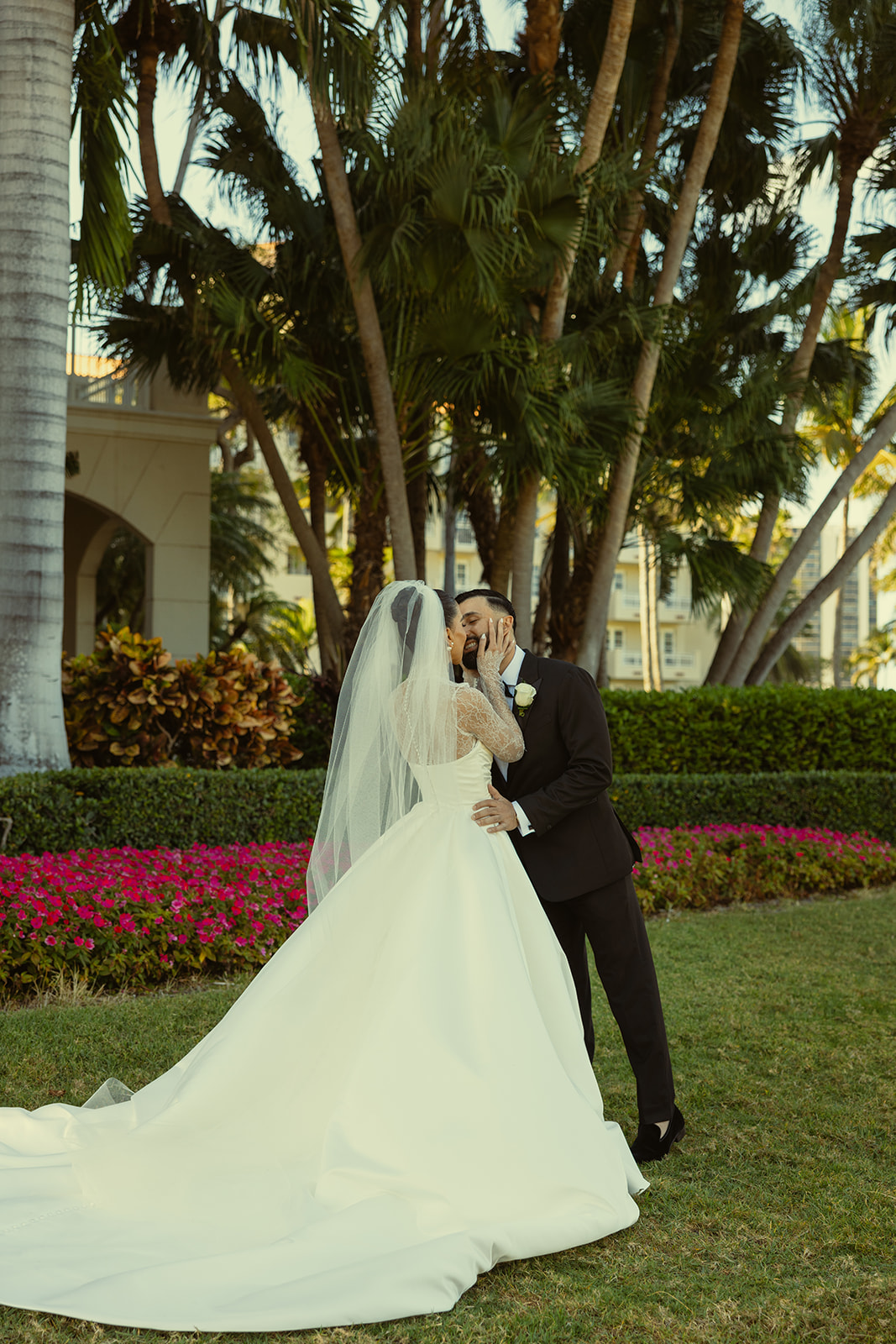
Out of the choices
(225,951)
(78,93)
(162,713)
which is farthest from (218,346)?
(225,951)

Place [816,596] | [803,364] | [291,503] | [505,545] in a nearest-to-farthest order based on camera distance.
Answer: [505,545], [291,503], [803,364], [816,596]

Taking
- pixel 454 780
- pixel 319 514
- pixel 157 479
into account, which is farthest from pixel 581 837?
pixel 319 514

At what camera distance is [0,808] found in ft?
24.0

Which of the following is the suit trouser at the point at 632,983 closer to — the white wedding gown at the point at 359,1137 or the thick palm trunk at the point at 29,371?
the white wedding gown at the point at 359,1137

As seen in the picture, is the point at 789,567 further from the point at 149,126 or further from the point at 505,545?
the point at 149,126

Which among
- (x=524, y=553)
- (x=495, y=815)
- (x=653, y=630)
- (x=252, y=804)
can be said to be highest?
(x=524, y=553)

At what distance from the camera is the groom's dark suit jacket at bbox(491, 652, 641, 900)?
168 inches

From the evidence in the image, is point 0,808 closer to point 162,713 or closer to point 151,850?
point 151,850

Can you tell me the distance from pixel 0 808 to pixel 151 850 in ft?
3.57

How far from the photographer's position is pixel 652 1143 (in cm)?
427

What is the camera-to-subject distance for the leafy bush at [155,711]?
32.0ft

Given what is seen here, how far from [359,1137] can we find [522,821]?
122cm

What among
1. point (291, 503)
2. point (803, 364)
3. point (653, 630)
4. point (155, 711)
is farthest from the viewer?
point (653, 630)

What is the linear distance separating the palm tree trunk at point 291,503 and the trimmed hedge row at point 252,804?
3.33 metres
